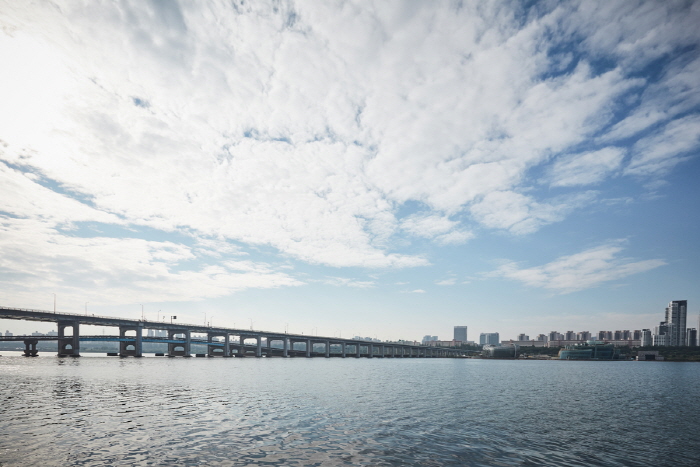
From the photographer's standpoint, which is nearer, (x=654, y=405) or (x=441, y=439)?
(x=441, y=439)

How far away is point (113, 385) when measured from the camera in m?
60.8

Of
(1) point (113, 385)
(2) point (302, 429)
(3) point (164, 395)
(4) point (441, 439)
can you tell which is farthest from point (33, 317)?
(4) point (441, 439)

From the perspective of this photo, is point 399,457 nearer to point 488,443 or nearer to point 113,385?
point 488,443

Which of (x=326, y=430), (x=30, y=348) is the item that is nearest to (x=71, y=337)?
(x=30, y=348)

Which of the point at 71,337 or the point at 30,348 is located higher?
the point at 71,337

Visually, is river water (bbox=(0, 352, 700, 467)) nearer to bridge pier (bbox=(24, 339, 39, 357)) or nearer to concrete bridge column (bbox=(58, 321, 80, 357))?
concrete bridge column (bbox=(58, 321, 80, 357))

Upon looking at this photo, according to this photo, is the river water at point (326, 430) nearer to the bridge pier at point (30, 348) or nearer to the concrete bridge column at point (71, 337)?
the concrete bridge column at point (71, 337)

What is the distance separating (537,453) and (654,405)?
43233 millimetres

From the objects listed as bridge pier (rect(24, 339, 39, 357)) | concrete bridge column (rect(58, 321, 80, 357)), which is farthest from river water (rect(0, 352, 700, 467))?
bridge pier (rect(24, 339, 39, 357))

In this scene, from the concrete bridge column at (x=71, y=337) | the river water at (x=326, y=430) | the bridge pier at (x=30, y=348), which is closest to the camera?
the river water at (x=326, y=430)

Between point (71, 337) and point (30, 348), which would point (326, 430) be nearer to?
point (71, 337)

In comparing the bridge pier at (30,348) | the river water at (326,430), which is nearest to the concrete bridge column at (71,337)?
the bridge pier at (30,348)

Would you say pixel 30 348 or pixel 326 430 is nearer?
pixel 326 430

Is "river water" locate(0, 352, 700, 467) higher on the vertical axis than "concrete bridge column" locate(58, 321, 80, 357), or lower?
higher
